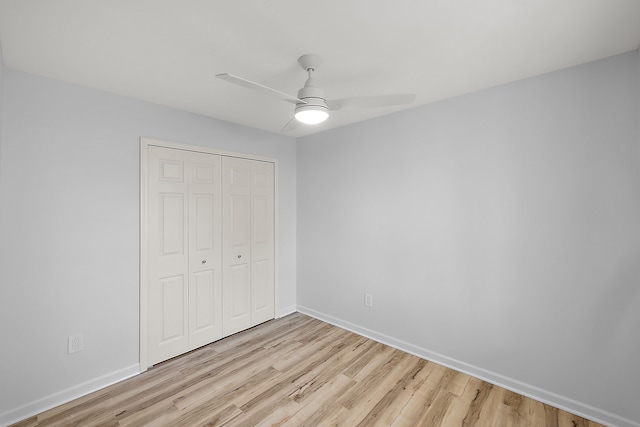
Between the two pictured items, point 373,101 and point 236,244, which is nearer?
point 373,101

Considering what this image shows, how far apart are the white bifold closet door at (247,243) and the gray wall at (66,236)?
34.0 inches

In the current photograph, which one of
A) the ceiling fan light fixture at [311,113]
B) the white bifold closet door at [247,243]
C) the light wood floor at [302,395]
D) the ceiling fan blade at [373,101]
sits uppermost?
the ceiling fan blade at [373,101]

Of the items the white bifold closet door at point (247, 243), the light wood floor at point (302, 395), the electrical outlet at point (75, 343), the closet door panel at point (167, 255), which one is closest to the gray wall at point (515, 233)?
the light wood floor at point (302, 395)

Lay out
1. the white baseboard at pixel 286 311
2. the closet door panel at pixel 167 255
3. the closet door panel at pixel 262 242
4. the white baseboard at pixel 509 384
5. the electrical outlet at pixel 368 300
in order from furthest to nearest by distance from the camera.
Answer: the white baseboard at pixel 286 311 → the closet door panel at pixel 262 242 → the electrical outlet at pixel 368 300 → the closet door panel at pixel 167 255 → the white baseboard at pixel 509 384

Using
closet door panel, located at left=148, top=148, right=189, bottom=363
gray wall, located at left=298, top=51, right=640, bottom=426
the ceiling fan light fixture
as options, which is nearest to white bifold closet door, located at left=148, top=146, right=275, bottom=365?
closet door panel, located at left=148, top=148, right=189, bottom=363

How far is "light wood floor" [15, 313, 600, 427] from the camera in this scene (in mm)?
1945

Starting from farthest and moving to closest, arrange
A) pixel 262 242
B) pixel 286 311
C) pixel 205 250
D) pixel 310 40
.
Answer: pixel 286 311 → pixel 262 242 → pixel 205 250 → pixel 310 40

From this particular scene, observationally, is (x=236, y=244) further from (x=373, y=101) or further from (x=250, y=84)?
(x=373, y=101)

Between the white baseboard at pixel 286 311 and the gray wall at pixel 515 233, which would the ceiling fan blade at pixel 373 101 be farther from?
the white baseboard at pixel 286 311

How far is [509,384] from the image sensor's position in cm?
225

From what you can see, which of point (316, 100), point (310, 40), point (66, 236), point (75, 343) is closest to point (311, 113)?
point (316, 100)

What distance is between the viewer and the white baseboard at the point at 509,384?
188 centimetres

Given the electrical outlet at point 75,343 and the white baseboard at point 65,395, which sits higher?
the electrical outlet at point 75,343

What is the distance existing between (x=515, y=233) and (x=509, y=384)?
3.98 feet
